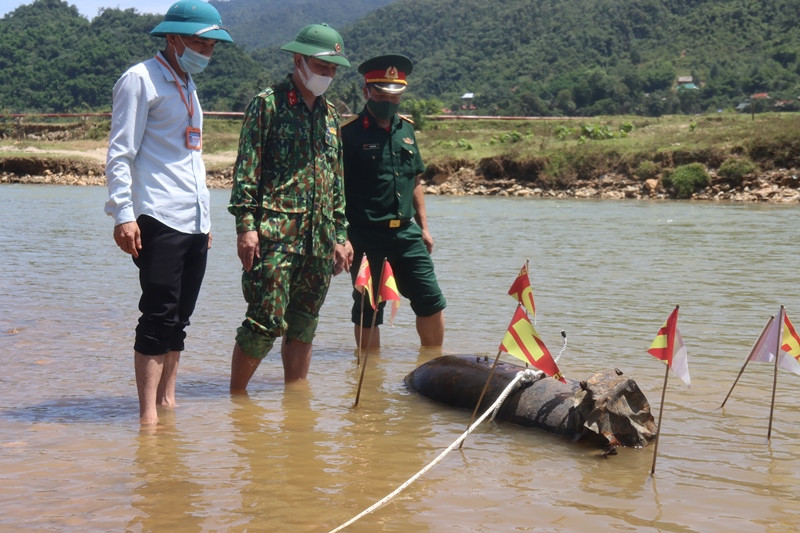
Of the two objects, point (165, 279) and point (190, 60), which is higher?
point (190, 60)

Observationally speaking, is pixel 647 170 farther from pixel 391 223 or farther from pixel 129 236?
pixel 129 236

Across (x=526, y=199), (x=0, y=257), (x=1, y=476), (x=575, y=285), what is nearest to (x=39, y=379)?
(x=1, y=476)

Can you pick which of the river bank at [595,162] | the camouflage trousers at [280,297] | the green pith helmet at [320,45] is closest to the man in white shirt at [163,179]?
the camouflage trousers at [280,297]

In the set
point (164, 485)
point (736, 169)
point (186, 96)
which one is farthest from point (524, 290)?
point (736, 169)

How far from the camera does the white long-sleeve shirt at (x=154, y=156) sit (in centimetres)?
470

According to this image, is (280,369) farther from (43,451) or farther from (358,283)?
(43,451)

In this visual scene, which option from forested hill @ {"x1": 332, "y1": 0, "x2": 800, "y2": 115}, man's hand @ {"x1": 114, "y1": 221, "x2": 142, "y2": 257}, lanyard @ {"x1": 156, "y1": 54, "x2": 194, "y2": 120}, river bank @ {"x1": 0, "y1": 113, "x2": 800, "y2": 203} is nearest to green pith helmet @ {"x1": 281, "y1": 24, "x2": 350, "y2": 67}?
lanyard @ {"x1": 156, "y1": 54, "x2": 194, "y2": 120}

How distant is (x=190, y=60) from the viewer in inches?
196

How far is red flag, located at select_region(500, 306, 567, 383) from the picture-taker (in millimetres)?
4820

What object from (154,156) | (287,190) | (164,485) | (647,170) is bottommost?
(164,485)

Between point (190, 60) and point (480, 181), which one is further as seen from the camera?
point (480, 181)

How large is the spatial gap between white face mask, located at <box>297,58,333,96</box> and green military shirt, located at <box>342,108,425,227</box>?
121cm

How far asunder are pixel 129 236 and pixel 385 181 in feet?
8.02

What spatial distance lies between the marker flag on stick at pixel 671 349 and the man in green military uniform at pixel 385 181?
247cm
